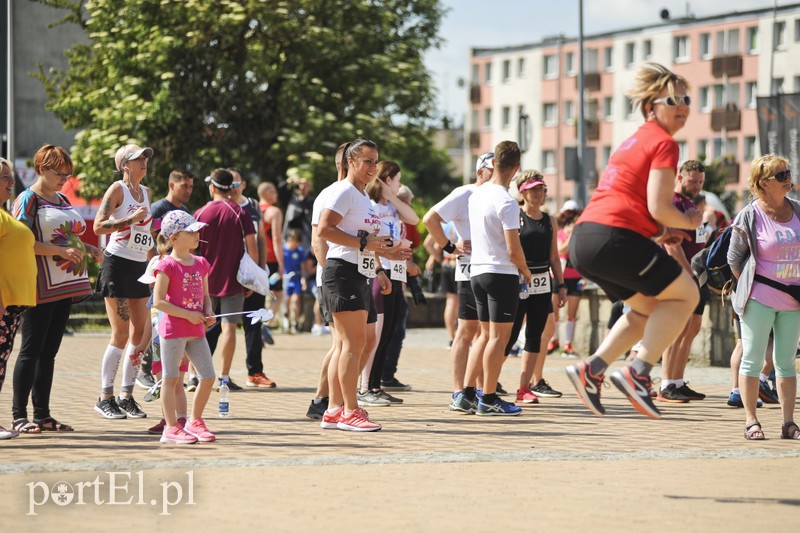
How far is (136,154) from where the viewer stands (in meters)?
10.7

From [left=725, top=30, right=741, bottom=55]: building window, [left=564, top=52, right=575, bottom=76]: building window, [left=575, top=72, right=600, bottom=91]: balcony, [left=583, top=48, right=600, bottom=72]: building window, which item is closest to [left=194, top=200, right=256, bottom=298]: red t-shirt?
[left=725, top=30, right=741, bottom=55]: building window

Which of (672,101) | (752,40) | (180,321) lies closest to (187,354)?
(180,321)

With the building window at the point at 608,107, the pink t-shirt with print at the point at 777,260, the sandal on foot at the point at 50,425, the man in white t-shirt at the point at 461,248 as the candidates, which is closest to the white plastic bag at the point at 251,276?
the man in white t-shirt at the point at 461,248

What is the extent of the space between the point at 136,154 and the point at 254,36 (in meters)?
27.4

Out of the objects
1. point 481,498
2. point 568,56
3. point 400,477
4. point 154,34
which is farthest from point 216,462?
point 568,56

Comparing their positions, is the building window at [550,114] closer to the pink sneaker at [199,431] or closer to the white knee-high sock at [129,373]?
the white knee-high sock at [129,373]

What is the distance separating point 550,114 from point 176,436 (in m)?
95.3

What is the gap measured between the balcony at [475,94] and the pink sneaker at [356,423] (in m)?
99.7

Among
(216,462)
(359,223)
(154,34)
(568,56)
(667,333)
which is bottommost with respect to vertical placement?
(216,462)

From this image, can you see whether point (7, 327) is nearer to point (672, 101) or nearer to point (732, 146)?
point (672, 101)

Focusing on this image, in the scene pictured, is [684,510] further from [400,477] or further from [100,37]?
[100,37]

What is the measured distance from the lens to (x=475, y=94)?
10850 cm

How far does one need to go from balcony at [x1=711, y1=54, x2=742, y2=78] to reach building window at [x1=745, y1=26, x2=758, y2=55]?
0.76 m
